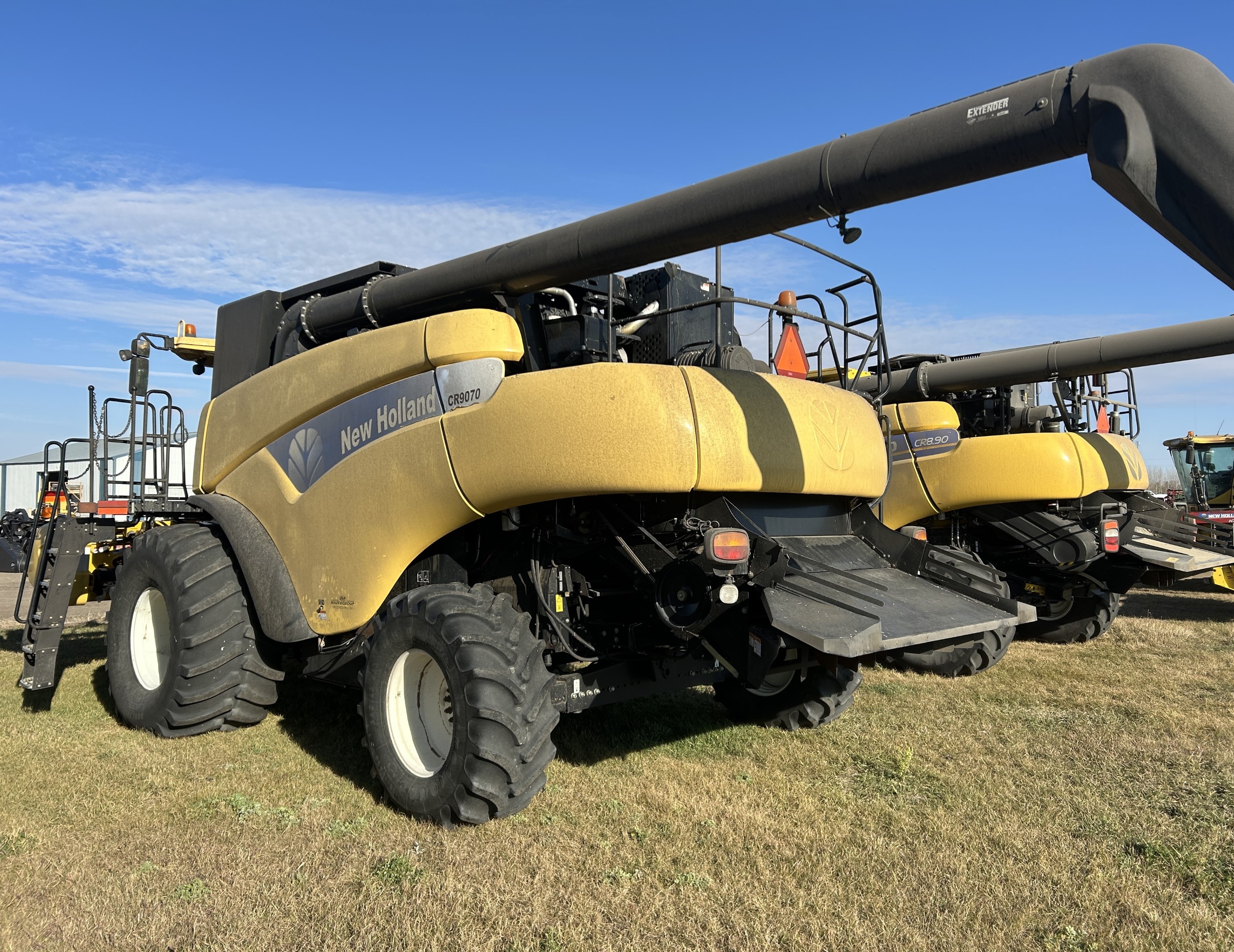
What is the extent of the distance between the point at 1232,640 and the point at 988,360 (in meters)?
3.66

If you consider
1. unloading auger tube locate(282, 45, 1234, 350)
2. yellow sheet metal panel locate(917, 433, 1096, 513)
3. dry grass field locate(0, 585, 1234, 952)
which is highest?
unloading auger tube locate(282, 45, 1234, 350)

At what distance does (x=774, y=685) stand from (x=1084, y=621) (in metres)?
5.26

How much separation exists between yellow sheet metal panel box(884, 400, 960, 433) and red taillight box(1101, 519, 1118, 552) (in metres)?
1.48

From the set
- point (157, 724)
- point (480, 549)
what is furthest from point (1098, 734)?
point (157, 724)

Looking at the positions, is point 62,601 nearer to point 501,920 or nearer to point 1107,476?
point 501,920

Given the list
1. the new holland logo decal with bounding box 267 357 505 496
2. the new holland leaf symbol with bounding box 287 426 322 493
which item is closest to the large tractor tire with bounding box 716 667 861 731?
the new holland logo decal with bounding box 267 357 505 496

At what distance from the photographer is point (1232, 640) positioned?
29.8 ft

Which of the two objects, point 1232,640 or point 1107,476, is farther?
point 1232,640

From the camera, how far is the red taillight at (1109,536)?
310 inches

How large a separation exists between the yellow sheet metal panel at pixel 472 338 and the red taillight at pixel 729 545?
55.9 inches

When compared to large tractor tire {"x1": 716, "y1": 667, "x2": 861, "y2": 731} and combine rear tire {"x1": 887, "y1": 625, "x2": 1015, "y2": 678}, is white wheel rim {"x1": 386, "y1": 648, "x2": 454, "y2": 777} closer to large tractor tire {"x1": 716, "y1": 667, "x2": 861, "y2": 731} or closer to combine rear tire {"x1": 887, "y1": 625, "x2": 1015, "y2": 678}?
large tractor tire {"x1": 716, "y1": 667, "x2": 861, "y2": 731}

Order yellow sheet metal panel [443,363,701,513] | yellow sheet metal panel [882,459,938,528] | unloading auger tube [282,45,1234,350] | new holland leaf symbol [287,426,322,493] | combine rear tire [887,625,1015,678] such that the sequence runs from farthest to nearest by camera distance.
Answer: yellow sheet metal panel [882,459,938,528] < combine rear tire [887,625,1015,678] < new holland leaf symbol [287,426,322,493] < yellow sheet metal panel [443,363,701,513] < unloading auger tube [282,45,1234,350]

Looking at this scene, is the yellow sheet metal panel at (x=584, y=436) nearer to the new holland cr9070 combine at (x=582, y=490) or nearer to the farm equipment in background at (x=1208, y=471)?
the new holland cr9070 combine at (x=582, y=490)

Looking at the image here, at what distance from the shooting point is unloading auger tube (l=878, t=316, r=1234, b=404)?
769 cm
